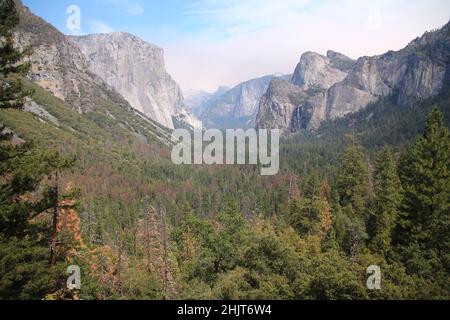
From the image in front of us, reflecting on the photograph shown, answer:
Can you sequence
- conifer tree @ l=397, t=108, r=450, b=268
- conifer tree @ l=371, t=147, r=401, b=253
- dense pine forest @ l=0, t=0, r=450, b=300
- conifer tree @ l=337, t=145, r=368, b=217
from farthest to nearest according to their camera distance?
conifer tree @ l=337, t=145, r=368, b=217, conifer tree @ l=371, t=147, r=401, b=253, conifer tree @ l=397, t=108, r=450, b=268, dense pine forest @ l=0, t=0, r=450, b=300

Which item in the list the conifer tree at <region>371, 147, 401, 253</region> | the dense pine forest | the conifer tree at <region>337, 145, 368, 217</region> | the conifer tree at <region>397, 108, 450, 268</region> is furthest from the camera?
the conifer tree at <region>337, 145, 368, 217</region>

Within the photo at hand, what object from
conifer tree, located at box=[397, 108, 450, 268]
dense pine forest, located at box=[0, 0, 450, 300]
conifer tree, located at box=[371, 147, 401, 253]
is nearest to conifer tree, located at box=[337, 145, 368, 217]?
dense pine forest, located at box=[0, 0, 450, 300]

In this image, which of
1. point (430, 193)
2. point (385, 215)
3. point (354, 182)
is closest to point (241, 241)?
point (385, 215)

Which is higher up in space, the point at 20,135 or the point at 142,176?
the point at 20,135

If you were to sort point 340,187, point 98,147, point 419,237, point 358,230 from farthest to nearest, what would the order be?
point 98,147
point 340,187
point 358,230
point 419,237

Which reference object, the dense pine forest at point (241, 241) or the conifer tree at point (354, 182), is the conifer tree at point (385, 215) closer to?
the dense pine forest at point (241, 241)

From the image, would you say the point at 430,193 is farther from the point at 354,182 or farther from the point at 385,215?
the point at 354,182

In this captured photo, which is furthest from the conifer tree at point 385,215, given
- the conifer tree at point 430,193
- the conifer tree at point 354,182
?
the conifer tree at point 354,182

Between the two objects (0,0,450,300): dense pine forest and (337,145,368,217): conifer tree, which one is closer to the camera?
(0,0,450,300): dense pine forest

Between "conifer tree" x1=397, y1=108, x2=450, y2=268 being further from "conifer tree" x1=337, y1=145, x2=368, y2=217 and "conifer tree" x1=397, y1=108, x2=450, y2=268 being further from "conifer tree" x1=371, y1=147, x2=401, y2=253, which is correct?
"conifer tree" x1=337, y1=145, x2=368, y2=217
